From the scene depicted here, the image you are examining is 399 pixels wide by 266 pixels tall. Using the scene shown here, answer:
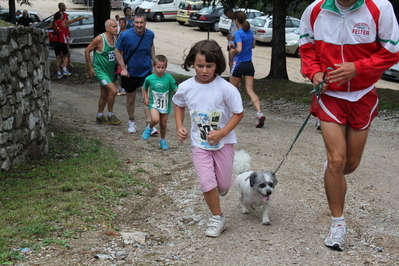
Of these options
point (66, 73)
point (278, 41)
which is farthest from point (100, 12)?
point (278, 41)

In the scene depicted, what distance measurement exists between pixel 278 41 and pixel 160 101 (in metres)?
7.14

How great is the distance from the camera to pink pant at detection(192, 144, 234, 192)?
4.55 meters

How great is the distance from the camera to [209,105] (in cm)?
453

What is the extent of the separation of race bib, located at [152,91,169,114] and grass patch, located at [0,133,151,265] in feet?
3.45

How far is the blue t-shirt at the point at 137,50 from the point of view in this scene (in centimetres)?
917

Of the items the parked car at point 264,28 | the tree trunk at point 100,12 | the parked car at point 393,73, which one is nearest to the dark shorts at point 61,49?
the tree trunk at point 100,12

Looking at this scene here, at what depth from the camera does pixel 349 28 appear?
4.15 meters

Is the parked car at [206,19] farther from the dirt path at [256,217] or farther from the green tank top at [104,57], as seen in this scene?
the dirt path at [256,217]

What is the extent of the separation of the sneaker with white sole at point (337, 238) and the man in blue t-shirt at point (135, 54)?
5267 mm

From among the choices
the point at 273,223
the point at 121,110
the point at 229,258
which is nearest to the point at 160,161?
the point at 273,223

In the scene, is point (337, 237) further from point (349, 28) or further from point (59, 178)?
point (59, 178)

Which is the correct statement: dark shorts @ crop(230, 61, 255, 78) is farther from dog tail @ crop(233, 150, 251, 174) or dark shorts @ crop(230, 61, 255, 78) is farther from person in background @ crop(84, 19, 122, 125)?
dog tail @ crop(233, 150, 251, 174)

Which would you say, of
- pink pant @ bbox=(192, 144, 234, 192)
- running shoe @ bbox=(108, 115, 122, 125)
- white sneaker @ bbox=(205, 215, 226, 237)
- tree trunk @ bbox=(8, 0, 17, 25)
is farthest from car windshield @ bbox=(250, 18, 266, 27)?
white sneaker @ bbox=(205, 215, 226, 237)

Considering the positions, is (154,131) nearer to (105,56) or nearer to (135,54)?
(135,54)
